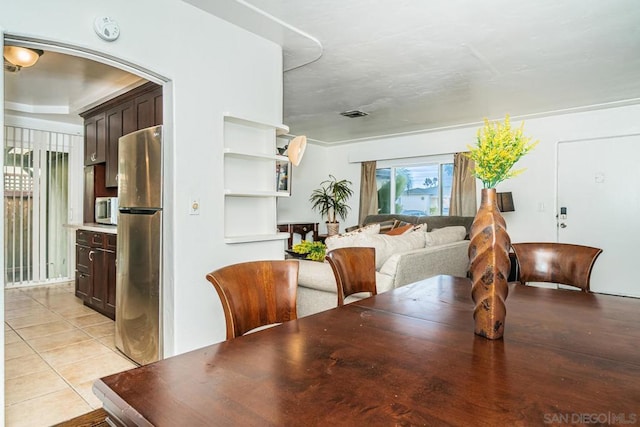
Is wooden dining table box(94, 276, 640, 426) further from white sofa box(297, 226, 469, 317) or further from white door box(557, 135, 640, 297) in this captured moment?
white door box(557, 135, 640, 297)

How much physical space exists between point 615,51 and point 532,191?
9.03ft

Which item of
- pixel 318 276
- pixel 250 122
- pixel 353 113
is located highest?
pixel 353 113

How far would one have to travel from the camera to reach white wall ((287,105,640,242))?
197 inches

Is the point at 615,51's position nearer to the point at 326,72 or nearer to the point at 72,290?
the point at 326,72

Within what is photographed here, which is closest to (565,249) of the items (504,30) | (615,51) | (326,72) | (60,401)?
(504,30)

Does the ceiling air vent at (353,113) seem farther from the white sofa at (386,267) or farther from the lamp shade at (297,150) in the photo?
the white sofa at (386,267)

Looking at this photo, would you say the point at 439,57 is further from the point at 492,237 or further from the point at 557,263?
the point at 492,237

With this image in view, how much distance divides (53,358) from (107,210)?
192cm

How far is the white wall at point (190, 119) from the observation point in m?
2.25

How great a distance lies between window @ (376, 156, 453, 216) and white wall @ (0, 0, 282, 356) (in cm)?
475

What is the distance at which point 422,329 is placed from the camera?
1202 millimetres

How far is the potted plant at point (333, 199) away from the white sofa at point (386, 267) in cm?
436

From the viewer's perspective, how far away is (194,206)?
2.52m

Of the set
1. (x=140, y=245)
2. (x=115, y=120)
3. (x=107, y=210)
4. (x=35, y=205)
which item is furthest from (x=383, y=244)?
(x=35, y=205)
